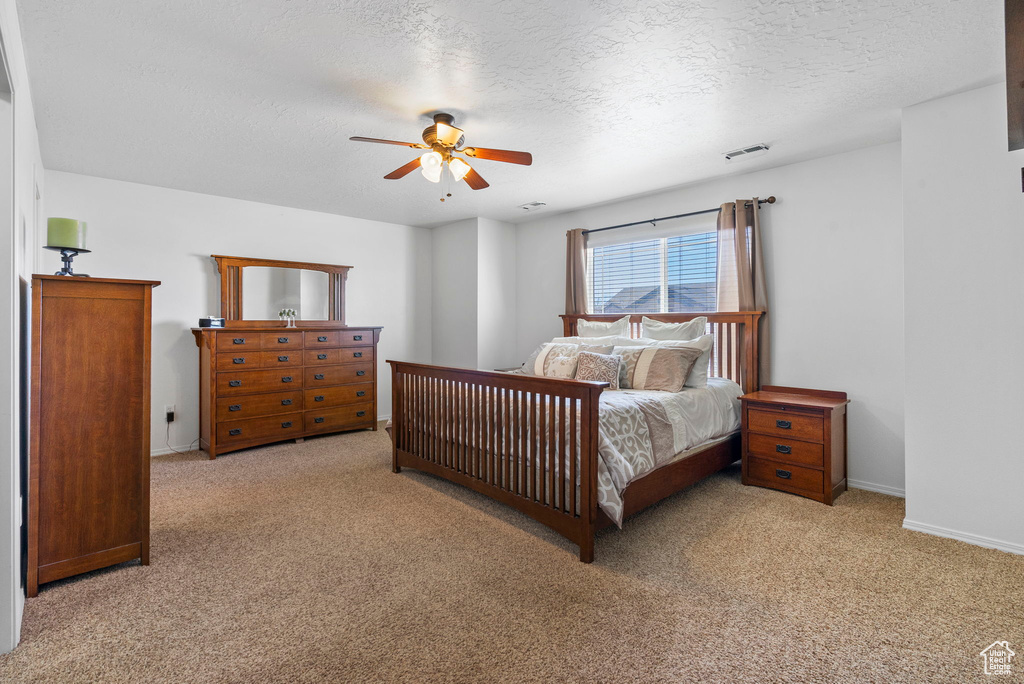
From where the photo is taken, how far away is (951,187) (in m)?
2.63

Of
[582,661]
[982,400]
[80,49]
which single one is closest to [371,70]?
[80,49]

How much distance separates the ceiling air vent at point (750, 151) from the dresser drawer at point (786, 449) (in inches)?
77.5

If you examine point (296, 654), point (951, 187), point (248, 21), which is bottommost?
point (296, 654)

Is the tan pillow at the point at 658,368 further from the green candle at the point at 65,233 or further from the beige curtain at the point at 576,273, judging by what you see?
the green candle at the point at 65,233

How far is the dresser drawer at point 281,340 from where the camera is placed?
4.56 meters

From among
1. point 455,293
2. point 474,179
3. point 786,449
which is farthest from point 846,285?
point 455,293

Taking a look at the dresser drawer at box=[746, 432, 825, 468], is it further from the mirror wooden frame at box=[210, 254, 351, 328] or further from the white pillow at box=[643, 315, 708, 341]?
the mirror wooden frame at box=[210, 254, 351, 328]

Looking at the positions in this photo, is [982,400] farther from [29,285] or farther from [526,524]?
[29,285]

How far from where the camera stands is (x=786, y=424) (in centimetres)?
333

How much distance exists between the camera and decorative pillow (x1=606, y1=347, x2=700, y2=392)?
354 centimetres

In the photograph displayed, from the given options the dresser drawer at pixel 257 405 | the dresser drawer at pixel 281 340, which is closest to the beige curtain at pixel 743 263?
the dresser drawer at pixel 281 340

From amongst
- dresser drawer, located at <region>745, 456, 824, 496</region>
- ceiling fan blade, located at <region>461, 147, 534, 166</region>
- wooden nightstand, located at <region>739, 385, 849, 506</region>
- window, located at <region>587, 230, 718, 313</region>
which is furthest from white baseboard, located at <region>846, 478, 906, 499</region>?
ceiling fan blade, located at <region>461, 147, 534, 166</region>

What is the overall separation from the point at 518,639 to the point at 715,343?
10.1 feet

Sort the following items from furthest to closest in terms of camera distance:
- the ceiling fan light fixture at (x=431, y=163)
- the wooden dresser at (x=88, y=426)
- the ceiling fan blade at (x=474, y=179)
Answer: the ceiling fan blade at (x=474, y=179), the ceiling fan light fixture at (x=431, y=163), the wooden dresser at (x=88, y=426)
